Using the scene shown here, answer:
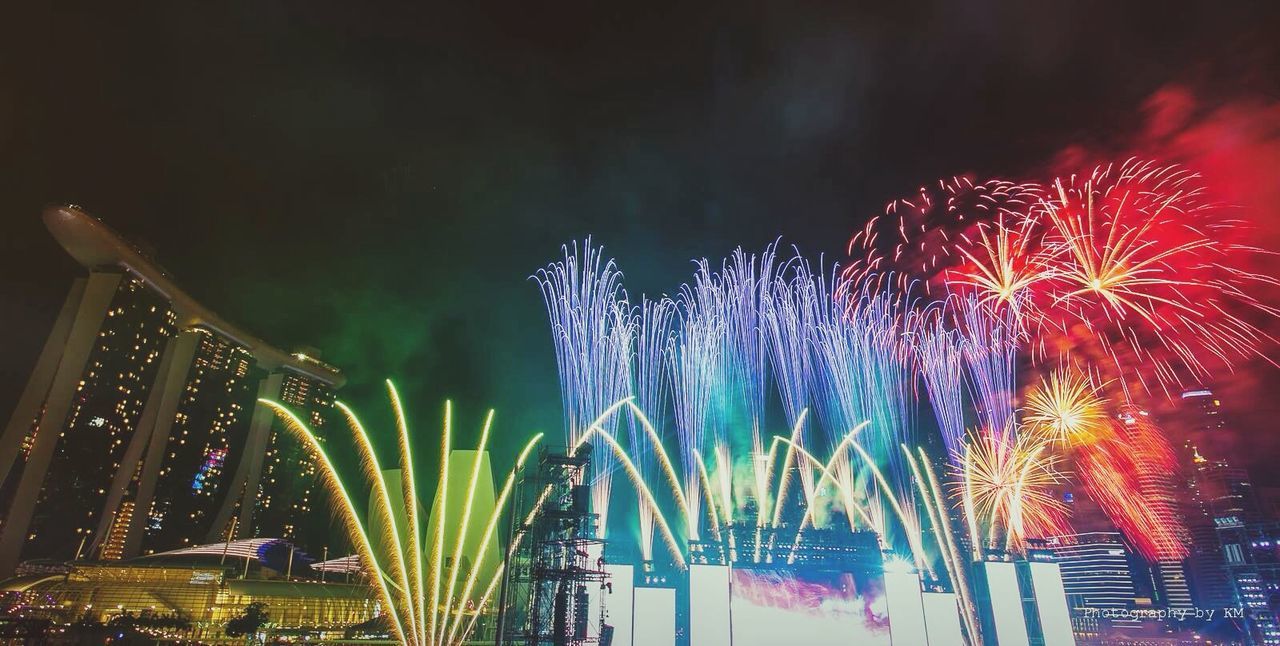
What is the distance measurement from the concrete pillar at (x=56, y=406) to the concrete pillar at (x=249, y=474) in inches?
1128

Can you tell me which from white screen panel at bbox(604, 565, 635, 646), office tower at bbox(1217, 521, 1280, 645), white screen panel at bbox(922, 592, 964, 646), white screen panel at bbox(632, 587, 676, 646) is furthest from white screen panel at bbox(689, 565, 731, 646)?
office tower at bbox(1217, 521, 1280, 645)

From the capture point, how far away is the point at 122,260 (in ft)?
167

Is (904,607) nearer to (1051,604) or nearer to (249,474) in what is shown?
(1051,604)

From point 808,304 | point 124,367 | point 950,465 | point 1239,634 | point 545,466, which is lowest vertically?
point 1239,634

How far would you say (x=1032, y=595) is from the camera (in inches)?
1078

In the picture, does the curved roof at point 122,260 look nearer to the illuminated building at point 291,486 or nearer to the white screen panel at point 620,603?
the illuminated building at point 291,486

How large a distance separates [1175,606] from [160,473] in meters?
141

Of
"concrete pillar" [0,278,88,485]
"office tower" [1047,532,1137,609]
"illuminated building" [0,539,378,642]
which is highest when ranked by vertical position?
"concrete pillar" [0,278,88,485]

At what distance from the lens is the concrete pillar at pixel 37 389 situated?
42.2m

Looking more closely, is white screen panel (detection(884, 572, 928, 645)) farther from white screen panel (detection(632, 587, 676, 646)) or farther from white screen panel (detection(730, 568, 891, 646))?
white screen panel (detection(632, 587, 676, 646))

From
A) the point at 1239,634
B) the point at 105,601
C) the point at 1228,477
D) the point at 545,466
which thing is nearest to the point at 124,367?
the point at 105,601

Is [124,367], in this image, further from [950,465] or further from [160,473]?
[950,465]

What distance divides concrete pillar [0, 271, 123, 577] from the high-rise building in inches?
3.5

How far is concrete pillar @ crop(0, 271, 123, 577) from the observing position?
42594 mm
